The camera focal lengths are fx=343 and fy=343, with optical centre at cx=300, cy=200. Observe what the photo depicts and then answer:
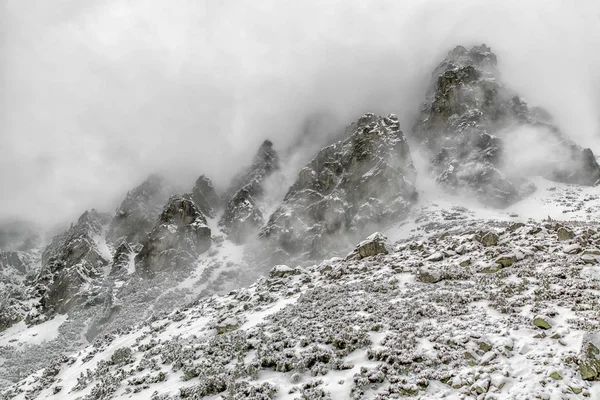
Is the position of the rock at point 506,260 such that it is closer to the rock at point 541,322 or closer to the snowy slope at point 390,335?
the snowy slope at point 390,335

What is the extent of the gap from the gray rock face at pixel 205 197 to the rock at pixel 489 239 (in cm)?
12048

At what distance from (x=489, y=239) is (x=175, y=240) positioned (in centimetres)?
9896

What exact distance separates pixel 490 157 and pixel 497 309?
97.2 m

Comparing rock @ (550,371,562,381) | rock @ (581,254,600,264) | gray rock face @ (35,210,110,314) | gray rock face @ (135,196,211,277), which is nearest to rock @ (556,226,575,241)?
rock @ (581,254,600,264)

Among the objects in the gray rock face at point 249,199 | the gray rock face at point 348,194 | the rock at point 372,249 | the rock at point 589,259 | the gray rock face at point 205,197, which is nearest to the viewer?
the rock at point 589,259

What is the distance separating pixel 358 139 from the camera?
112 m

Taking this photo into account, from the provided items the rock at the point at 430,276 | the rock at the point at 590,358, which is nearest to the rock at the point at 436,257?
the rock at the point at 430,276

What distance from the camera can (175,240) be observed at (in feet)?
361

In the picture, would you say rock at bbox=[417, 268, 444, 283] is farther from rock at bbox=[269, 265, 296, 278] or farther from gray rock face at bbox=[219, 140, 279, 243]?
gray rock face at bbox=[219, 140, 279, 243]

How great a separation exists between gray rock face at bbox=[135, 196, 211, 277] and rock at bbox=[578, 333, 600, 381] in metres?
103

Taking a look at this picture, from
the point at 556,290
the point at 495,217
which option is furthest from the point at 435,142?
the point at 556,290

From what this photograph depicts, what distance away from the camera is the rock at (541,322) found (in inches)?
559

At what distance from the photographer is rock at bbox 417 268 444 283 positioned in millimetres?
23594

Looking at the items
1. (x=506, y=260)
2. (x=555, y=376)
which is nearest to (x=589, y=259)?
(x=506, y=260)
